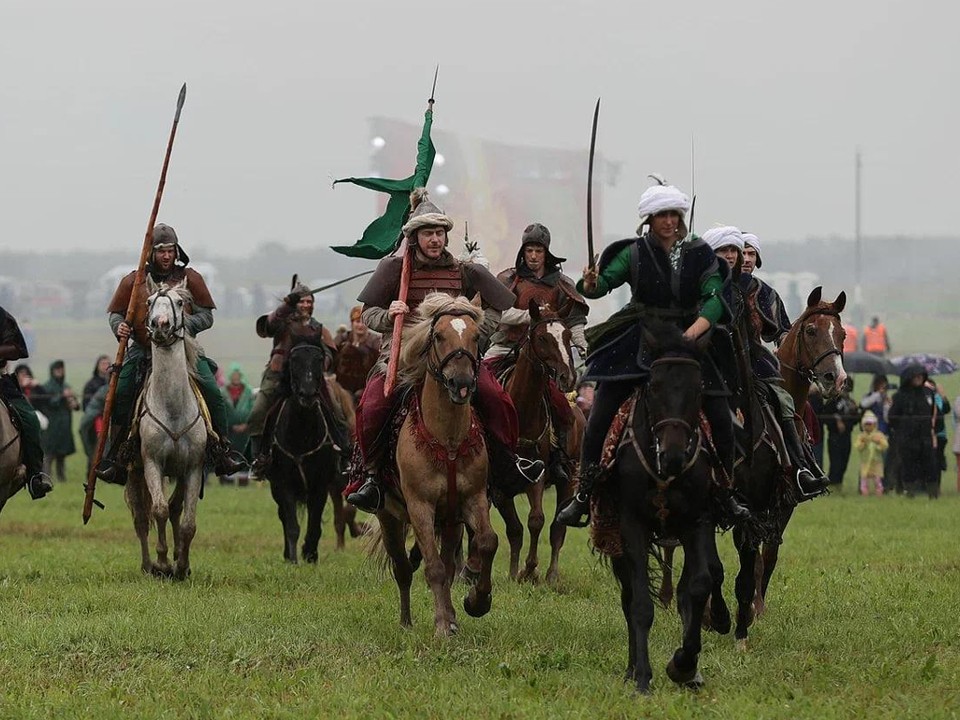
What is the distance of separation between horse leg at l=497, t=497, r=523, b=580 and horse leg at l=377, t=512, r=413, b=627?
2468mm

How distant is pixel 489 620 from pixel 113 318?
17.4 feet

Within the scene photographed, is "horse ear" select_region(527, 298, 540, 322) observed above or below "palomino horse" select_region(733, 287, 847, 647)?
above

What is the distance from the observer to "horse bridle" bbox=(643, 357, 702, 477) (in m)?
9.16

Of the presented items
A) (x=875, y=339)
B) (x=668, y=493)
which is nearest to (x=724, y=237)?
(x=668, y=493)

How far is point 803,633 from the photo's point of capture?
11.7 metres

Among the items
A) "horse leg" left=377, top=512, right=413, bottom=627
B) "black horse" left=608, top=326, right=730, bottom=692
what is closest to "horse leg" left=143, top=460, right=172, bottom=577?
"horse leg" left=377, top=512, right=413, bottom=627

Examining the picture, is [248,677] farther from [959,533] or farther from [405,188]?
[959,533]

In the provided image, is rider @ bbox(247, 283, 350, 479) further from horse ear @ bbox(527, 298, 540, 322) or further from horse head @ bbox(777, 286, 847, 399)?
horse head @ bbox(777, 286, 847, 399)

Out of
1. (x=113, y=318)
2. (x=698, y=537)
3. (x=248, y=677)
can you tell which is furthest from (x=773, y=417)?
(x=113, y=318)

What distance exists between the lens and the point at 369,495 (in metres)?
11.7

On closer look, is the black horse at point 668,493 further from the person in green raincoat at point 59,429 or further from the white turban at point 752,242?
the person in green raincoat at point 59,429

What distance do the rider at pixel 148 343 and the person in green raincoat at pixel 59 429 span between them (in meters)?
14.5

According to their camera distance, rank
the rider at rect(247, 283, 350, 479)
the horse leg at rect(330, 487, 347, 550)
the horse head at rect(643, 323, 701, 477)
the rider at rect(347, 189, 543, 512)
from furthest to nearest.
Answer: the horse leg at rect(330, 487, 347, 550) → the rider at rect(247, 283, 350, 479) → the rider at rect(347, 189, 543, 512) → the horse head at rect(643, 323, 701, 477)

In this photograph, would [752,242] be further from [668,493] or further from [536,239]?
[668,493]
